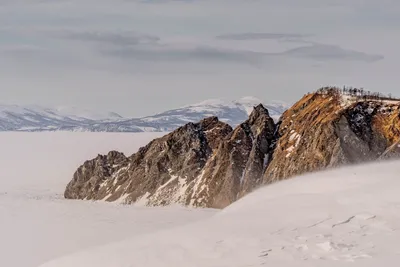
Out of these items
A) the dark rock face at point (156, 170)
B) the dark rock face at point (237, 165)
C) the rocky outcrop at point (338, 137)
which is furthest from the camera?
the dark rock face at point (156, 170)

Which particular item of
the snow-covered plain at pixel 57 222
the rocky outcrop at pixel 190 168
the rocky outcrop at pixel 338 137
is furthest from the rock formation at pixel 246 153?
the snow-covered plain at pixel 57 222

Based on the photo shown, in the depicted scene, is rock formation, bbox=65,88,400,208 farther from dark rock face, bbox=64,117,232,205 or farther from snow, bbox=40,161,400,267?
snow, bbox=40,161,400,267

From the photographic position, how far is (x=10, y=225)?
5375cm

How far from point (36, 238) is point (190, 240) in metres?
31.4

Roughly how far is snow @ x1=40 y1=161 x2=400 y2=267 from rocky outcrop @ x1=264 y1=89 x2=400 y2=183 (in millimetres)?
35725

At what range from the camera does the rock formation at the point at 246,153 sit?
5719 centimetres

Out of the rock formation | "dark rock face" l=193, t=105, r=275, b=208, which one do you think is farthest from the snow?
"dark rock face" l=193, t=105, r=275, b=208

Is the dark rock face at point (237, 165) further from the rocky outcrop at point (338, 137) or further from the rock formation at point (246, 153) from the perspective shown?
the rocky outcrop at point (338, 137)

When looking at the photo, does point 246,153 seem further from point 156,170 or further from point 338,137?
point 338,137

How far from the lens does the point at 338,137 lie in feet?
185

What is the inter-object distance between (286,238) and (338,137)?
42412mm

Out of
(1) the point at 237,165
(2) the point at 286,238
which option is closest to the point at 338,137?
(1) the point at 237,165

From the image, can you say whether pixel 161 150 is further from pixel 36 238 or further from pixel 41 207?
pixel 36 238

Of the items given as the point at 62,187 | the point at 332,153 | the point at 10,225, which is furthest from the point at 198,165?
the point at 62,187
